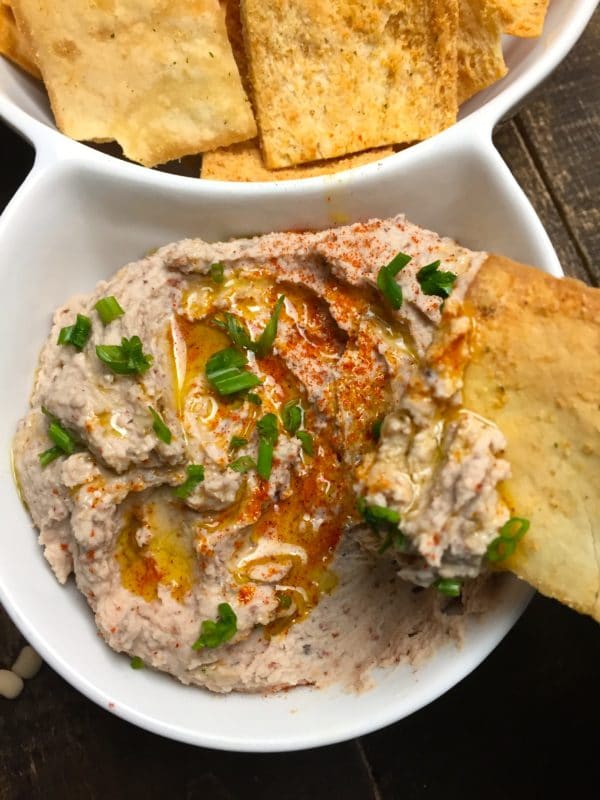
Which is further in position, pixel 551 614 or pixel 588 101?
pixel 588 101

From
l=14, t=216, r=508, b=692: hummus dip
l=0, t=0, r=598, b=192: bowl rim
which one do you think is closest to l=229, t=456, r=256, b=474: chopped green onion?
l=14, t=216, r=508, b=692: hummus dip

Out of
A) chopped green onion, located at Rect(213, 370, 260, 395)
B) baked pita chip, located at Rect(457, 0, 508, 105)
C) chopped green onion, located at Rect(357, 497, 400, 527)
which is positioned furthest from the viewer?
baked pita chip, located at Rect(457, 0, 508, 105)

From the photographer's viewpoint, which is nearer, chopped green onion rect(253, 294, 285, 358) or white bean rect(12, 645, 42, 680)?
chopped green onion rect(253, 294, 285, 358)

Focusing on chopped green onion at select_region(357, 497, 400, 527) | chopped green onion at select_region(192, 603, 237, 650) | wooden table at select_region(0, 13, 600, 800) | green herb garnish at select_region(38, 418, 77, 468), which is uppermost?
chopped green onion at select_region(357, 497, 400, 527)

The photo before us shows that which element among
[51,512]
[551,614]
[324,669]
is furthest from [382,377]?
[551,614]

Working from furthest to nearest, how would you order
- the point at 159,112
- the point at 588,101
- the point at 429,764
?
the point at 588,101 → the point at 429,764 → the point at 159,112

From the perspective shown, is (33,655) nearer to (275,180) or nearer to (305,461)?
(305,461)

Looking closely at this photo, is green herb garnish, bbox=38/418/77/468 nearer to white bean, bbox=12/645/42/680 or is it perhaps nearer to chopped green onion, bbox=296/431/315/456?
chopped green onion, bbox=296/431/315/456

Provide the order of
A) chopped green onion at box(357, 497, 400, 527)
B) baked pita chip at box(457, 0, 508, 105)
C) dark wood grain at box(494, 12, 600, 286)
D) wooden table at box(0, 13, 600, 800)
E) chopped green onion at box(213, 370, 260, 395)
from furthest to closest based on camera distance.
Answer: dark wood grain at box(494, 12, 600, 286) < wooden table at box(0, 13, 600, 800) < baked pita chip at box(457, 0, 508, 105) < chopped green onion at box(213, 370, 260, 395) < chopped green onion at box(357, 497, 400, 527)
